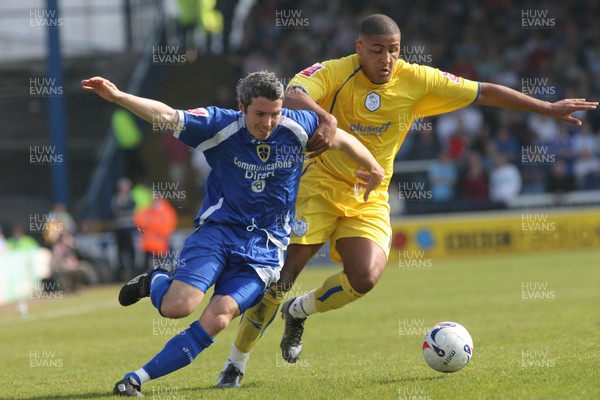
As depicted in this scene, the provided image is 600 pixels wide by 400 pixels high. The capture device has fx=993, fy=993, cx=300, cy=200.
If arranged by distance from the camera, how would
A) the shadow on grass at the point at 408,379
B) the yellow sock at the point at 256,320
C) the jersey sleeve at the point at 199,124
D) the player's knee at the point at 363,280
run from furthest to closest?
the player's knee at the point at 363,280 < the yellow sock at the point at 256,320 < the shadow on grass at the point at 408,379 < the jersey sleeve at the point at 199,124

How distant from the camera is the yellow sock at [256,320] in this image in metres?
7.17

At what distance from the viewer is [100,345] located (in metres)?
10.3

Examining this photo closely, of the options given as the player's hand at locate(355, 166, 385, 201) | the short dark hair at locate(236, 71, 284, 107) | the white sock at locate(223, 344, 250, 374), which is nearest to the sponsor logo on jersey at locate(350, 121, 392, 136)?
the player's hand at locate(355, 166, 385, 201)

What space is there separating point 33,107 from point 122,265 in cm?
672

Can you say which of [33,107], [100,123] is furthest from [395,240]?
[33,107]

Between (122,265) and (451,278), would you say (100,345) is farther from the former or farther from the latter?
(122,265)

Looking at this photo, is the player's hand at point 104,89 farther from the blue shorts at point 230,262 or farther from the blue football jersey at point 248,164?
the blue shorts at point 230,262

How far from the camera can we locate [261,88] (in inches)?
243

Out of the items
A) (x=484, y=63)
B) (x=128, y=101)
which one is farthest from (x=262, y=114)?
(x=484, y=63)

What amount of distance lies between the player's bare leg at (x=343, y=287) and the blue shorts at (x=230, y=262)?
3.16ft

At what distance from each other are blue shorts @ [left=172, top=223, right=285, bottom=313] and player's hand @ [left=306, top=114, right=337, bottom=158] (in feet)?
2.18

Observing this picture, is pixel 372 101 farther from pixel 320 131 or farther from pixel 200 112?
pixel 200 112

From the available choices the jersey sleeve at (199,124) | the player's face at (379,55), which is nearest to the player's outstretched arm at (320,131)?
the jersey sleeve at (199,124)

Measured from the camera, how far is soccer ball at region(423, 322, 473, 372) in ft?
22.5
